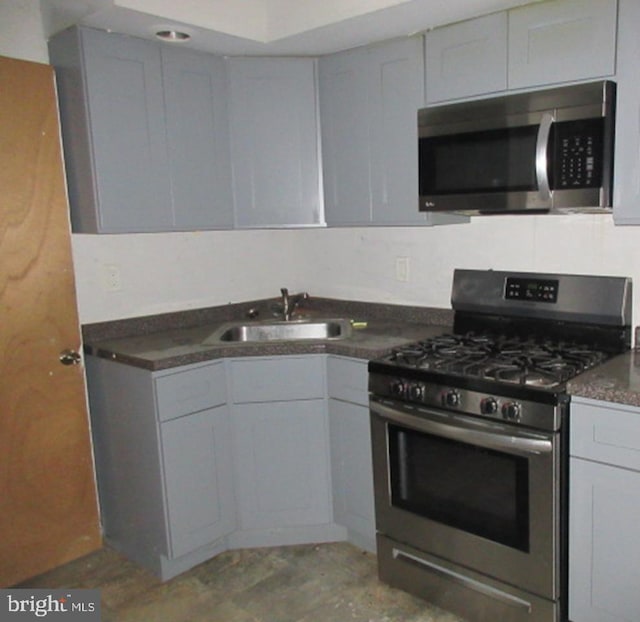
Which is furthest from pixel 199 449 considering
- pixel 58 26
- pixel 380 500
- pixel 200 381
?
pixel 58 26

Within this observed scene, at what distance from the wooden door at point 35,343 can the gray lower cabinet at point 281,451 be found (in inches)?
27.7

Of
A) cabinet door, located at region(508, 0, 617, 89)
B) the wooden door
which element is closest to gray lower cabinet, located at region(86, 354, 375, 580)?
the wooden door

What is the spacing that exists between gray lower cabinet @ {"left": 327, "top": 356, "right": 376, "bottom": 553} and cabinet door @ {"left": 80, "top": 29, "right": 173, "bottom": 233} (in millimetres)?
1003

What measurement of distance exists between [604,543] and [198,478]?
1.50 metres

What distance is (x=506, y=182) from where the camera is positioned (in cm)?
222

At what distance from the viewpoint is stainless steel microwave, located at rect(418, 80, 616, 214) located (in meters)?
2.01

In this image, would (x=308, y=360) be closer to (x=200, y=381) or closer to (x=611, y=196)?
(x=200, y=381)

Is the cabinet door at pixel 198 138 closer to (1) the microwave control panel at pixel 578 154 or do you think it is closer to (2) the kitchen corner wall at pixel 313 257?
(2) the kitchen corner wall at pixel 313 257

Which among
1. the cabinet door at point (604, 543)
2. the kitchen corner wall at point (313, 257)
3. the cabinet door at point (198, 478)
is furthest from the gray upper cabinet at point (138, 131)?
the cabinet door at point (604, 543)

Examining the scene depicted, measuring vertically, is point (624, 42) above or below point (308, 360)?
above

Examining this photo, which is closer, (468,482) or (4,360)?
(468,482)

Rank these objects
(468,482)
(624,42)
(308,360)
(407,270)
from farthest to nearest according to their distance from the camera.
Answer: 1. (407,270)
2. (308,360)
3. (468,482)
4. (624,42)

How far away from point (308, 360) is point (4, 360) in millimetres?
1181

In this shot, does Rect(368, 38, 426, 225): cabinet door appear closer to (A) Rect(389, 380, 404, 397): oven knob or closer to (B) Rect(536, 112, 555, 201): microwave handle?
(B) Rect(536, 112, 555, 201): microwave handle
